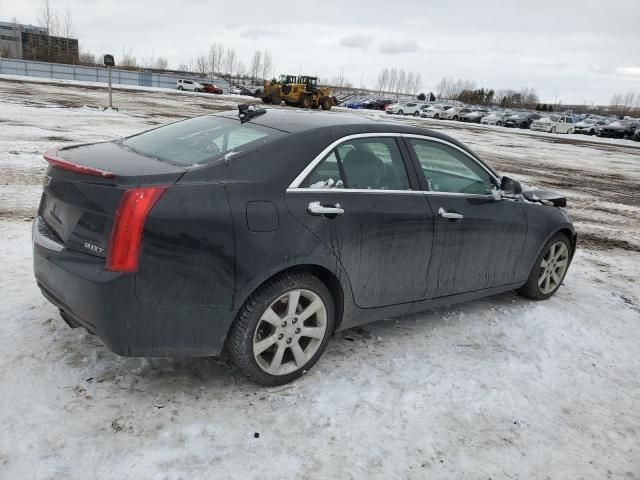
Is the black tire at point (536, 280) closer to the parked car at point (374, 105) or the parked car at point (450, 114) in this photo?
the parked car at point (450, 114)

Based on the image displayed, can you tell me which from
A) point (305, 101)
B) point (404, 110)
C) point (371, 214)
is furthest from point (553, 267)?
point (404, 110)

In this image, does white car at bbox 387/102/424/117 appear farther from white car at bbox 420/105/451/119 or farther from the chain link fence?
the chain link fence

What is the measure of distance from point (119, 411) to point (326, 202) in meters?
1.61

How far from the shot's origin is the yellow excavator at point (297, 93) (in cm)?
3791

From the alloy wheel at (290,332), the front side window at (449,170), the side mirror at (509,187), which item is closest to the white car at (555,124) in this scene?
the side mirror at (509,187)

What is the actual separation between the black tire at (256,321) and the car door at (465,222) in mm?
1126

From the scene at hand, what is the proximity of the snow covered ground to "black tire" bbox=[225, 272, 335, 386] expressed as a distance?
0.39ft

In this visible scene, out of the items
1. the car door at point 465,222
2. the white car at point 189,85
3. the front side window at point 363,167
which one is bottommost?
the white car at point 189,85

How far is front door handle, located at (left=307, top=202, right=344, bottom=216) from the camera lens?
3.05m

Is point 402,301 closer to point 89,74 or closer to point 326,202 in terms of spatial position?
point 326,202

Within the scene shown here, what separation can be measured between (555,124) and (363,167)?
4617 centimetres

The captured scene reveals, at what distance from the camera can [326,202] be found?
3.14 meters

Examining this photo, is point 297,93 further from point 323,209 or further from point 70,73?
point 323,209

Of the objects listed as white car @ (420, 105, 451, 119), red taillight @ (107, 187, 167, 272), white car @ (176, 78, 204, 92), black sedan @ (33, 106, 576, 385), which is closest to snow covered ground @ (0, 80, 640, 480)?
black sedan @ (33, 106, 576, 385)
